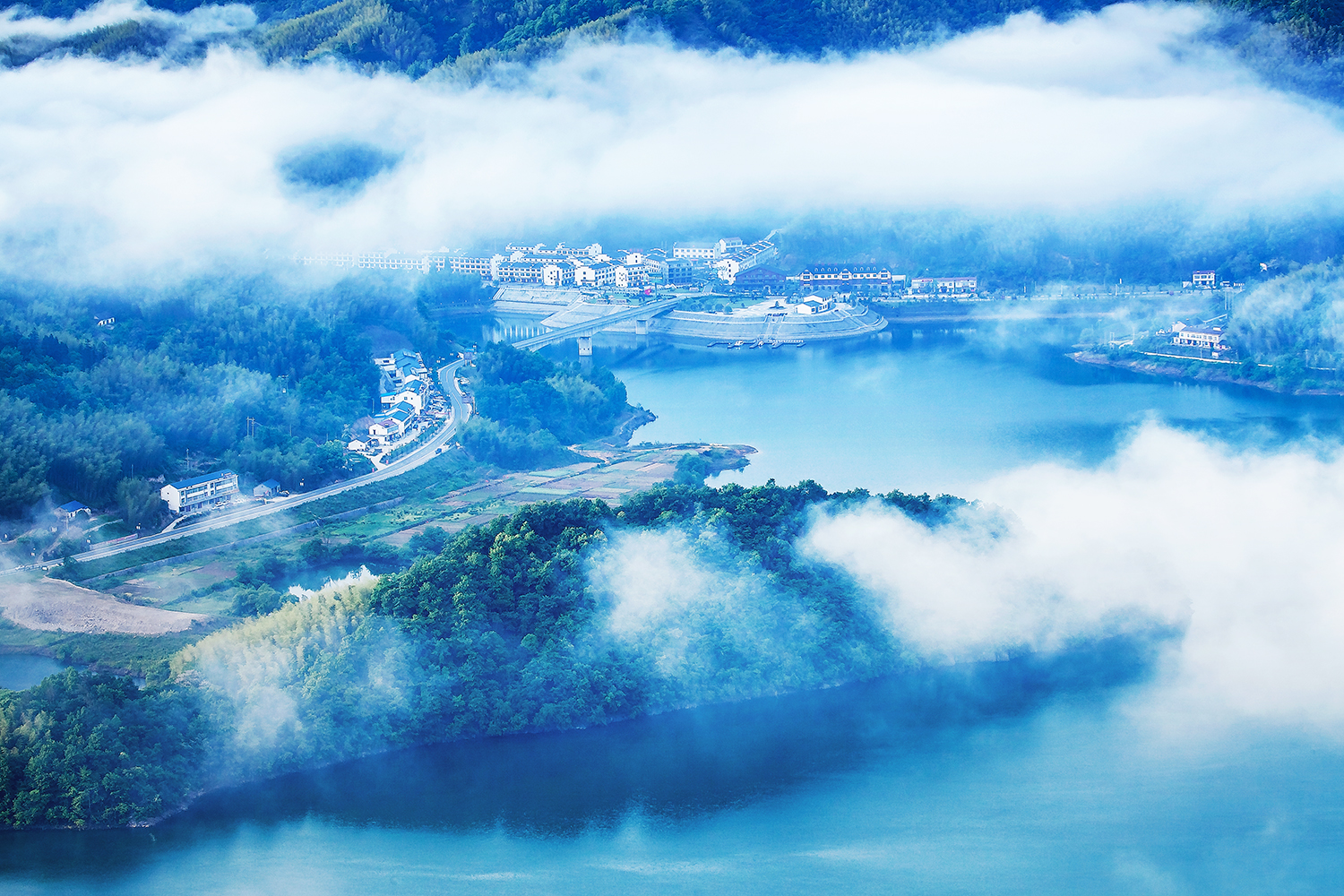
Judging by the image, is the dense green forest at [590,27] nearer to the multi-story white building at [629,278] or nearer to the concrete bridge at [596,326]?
the multi-story white building at [629,278]

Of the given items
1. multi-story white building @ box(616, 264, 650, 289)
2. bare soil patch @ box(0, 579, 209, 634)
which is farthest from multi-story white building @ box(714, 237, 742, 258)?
bare soil patch @ box(0, 579, 209, 634)

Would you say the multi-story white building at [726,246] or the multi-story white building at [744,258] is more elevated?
the multi-story white building at [726,246]

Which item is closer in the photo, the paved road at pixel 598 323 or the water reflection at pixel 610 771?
the water reflection at pixel 610 771

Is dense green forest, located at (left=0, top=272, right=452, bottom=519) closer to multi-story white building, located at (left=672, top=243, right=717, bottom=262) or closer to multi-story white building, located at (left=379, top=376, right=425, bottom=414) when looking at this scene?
multi-story white building, located at (left=379, top=376, right=425, bottom=414)

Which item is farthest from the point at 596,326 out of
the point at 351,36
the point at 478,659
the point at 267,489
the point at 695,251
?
the point at 478,659

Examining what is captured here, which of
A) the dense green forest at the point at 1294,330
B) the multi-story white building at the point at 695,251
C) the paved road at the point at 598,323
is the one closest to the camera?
the dense green forest at the point at 1294,330

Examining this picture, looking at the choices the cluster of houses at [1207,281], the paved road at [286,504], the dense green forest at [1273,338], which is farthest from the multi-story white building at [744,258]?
the paved road at [286,504]

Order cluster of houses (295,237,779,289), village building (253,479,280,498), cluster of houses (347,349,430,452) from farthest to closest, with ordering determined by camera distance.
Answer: cluster of houses (295,237,779,289) < cluster of houses (347,349,430,452) < village building (253,479,280,498)
